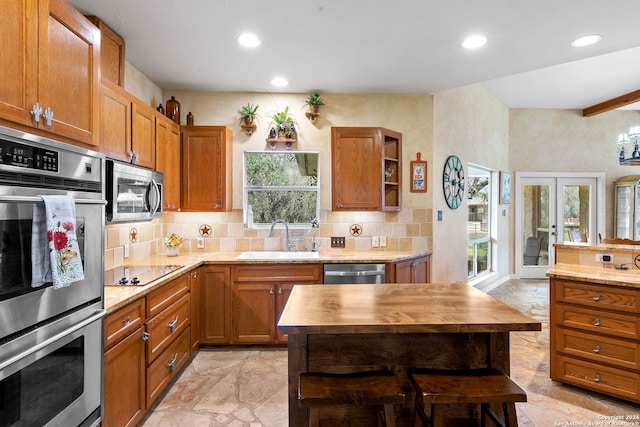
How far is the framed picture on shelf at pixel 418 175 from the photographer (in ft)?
13.6

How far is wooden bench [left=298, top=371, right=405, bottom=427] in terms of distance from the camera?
1.42 meters

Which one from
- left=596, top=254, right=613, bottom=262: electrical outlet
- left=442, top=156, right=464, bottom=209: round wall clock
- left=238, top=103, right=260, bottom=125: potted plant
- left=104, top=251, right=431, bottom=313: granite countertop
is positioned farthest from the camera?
left=442, top=156, right=464, bottom=209: round wall clock

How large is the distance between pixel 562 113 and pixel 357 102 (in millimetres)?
4927

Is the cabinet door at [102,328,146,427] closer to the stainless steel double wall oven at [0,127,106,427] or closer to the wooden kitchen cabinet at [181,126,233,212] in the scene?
the stainless steel double wall oven at [0,127,106,427]

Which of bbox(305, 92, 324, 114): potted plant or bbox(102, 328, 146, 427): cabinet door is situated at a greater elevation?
bbox(305, 92, 324, 114): potted plant

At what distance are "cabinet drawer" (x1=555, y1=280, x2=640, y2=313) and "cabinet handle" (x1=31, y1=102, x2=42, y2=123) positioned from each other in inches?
132

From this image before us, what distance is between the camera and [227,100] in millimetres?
3994

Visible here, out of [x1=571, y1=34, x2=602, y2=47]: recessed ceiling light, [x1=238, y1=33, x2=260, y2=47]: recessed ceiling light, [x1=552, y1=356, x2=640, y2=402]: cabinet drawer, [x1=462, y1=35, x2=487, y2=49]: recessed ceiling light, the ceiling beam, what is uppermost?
the ceiling beam

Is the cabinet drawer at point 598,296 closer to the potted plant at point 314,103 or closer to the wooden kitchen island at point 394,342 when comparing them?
the wooden kitchen island at point 394,342

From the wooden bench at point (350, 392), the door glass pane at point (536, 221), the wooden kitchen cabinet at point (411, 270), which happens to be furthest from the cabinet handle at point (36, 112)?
the door glass pane at point (536, 221)

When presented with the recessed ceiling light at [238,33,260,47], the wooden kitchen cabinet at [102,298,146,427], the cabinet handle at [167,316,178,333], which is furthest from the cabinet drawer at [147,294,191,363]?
the recessed ceiling light at [238,33,260,47]

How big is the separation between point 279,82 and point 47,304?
295cm

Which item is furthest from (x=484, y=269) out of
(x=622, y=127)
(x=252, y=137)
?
(x=252, y=137)

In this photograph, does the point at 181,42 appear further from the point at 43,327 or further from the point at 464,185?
the point at 464,185
